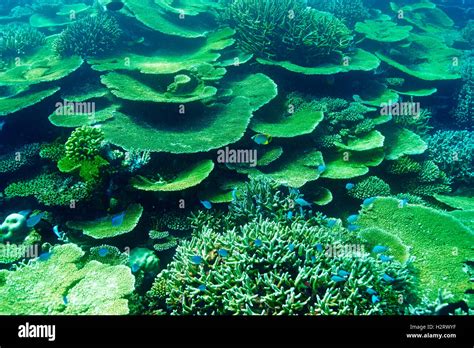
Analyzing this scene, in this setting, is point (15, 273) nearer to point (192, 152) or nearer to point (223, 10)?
point (192, 152)

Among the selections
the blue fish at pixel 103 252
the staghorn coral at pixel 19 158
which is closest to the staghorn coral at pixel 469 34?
the blue fish at pixel 103 252

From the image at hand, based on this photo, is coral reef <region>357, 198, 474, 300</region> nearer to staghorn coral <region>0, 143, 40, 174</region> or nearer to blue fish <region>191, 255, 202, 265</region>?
blue fish <region>191, 255, 202, 265</region>

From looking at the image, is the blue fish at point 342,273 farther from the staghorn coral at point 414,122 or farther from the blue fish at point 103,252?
the staghorn coral at point 414,122

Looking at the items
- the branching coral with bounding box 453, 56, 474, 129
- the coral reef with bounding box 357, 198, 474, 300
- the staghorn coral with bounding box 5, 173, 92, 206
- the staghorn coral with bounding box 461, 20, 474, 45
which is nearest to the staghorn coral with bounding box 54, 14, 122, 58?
the staghorn coral with bounding box 5, 173, 92, 206

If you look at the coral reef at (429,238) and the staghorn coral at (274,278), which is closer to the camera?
the staghorn coral at (274,278)

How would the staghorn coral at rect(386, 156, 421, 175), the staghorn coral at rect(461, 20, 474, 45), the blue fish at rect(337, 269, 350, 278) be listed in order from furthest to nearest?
Answer: the staghorn coral at rect(461, 20, 474, 45) → the staghorn coral at rect(386, 156, 421, 175) → the blue fish at rect(337, 269, 350, 278)
